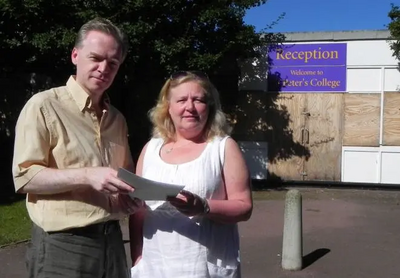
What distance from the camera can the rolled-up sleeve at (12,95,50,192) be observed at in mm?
2529

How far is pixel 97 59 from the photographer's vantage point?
2.67 meters

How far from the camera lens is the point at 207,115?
289 centimetres

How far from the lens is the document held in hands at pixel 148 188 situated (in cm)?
232

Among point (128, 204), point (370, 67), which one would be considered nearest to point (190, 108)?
point (128, 204)

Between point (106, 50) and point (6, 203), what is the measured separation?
7.89 meters

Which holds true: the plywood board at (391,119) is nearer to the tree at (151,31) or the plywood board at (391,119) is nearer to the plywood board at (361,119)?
the plywood board at (361,119)

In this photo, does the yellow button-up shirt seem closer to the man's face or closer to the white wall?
the man's face

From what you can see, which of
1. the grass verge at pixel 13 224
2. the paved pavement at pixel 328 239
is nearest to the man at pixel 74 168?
the paved pavement at pixel 328 239

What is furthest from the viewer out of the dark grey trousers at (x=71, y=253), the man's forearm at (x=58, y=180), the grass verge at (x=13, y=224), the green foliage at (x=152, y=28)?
the green foliage at (x=152, y=28)

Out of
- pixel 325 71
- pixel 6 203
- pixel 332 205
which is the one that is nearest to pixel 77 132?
pixel 6 203

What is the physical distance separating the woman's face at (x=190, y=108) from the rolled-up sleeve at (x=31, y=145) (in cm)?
64

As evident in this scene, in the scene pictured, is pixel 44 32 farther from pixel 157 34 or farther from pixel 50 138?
pixel 50 138

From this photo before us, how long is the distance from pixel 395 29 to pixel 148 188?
34.4ft

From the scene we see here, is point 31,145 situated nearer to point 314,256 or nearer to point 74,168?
point 74,168
